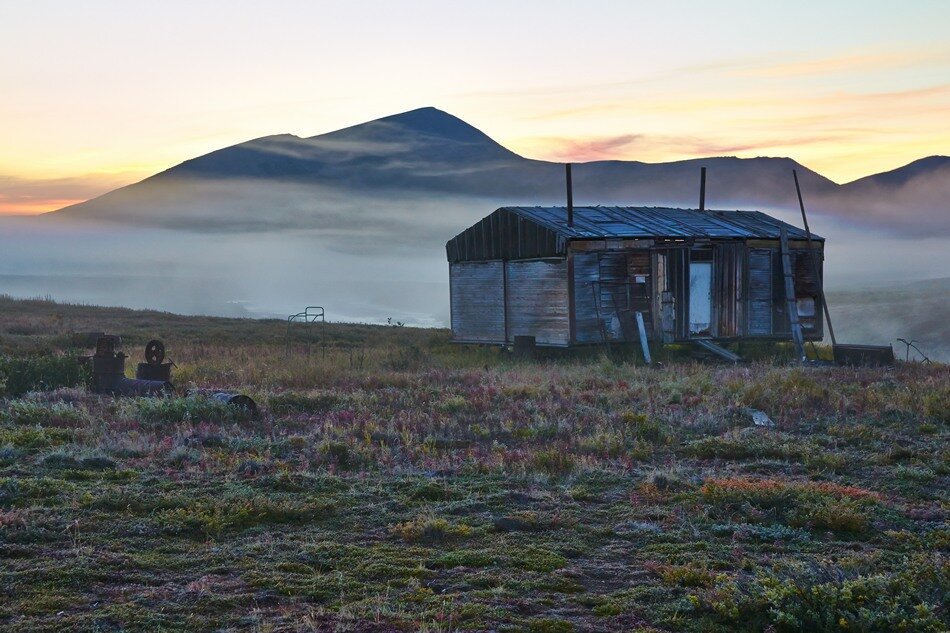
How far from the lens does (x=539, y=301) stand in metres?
28.0

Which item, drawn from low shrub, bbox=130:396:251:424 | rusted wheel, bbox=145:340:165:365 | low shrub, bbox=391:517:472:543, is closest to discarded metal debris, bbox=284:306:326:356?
rusted wheel, bbox=145:340:165:365

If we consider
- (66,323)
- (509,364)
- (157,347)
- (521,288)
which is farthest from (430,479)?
(66,323)

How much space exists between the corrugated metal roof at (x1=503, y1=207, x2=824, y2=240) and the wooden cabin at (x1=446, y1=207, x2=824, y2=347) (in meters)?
0.05

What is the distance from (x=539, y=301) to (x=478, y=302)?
3816mm

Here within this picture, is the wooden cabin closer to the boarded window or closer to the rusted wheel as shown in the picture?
the boarded window

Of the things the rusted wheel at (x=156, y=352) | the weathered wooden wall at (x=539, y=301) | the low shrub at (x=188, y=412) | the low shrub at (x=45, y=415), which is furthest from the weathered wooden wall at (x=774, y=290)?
the low shrub at (x=45, y=415)

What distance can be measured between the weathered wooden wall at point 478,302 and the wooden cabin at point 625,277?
0.04 meters

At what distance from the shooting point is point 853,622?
5.62 meters

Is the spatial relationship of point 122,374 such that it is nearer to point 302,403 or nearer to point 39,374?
point 39,374

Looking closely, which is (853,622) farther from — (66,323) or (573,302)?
(66,323)

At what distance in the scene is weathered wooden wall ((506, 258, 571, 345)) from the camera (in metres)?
27.0

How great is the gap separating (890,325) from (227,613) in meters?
68.2

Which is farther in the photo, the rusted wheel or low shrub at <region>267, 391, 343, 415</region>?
the rusted wheel

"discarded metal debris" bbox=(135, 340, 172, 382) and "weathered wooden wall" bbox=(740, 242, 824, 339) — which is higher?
"weathered wooden wall" bbox=(740, 242, 824, 339)
